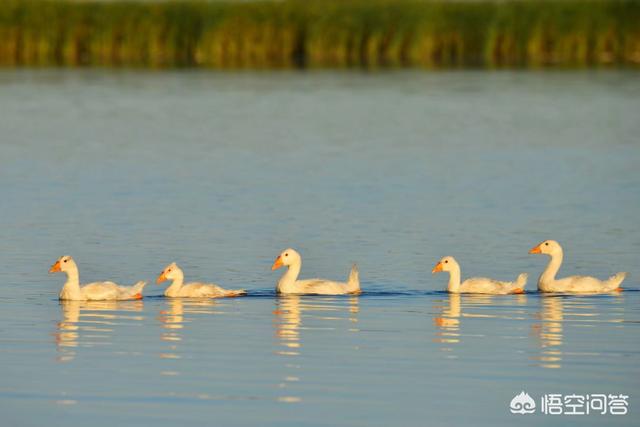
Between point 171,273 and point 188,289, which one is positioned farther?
point 171,273

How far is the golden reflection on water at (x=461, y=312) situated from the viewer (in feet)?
50.5

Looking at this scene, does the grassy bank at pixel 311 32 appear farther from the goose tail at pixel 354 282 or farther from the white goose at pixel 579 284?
the goose tail at pixel 354 282

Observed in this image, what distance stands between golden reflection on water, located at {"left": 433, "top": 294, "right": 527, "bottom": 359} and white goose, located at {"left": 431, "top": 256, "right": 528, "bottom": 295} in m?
0.07

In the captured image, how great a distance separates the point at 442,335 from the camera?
15.5 meters

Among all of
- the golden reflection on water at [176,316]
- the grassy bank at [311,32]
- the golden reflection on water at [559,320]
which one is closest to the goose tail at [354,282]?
the golden reflection on water at [176,316]

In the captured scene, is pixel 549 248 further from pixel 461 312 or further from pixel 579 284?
pixel 461 312

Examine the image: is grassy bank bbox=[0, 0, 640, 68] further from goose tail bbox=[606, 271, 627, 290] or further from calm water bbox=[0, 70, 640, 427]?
goose tail bbox=[606, 271, 627, 290]

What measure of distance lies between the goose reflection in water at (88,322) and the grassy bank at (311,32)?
44.5 meters

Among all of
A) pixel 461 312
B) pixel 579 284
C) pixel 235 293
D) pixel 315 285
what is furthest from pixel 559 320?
pixel 235 293

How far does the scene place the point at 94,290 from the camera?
57.8 ft

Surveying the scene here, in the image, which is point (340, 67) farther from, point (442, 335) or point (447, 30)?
point (442, 335)

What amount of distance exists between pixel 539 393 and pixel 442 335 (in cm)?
258

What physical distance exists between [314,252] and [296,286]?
3.22 metres

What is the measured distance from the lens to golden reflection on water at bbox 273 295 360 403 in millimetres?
13980
